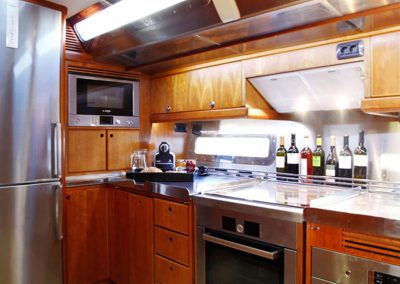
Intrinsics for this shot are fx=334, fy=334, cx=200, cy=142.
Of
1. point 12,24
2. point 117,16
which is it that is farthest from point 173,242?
point 12,24

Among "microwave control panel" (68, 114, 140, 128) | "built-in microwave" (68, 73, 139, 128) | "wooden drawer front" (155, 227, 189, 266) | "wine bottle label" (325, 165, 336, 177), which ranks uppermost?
"built-in microwave" (68, 73, 139, 128)

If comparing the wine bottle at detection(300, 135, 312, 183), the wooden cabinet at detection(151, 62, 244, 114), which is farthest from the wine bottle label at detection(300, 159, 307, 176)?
the wooden cabinet at detection(151, 62, 244, 114)

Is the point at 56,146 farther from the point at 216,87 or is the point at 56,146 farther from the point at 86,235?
the point at 216,87

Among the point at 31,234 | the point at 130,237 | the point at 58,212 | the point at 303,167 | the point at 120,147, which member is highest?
the point at 120,147

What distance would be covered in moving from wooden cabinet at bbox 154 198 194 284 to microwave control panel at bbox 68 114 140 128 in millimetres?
880

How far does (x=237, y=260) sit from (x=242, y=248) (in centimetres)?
12

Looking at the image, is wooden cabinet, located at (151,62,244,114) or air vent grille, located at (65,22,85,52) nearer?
wooden cabinet, located at (151,62,244,114)

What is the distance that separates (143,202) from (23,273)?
0.83 metres

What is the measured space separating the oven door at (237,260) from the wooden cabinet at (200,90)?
35.3 inches

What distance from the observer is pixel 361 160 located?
1.90 meters

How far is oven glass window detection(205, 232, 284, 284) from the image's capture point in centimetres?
155

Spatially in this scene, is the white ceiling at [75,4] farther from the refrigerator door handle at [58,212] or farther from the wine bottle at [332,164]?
the wine bottle at [332,164]

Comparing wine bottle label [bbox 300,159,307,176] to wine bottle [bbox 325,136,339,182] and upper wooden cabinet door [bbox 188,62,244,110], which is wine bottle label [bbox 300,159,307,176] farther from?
upper wooden cabinet door [bbox 188,62,244,110]

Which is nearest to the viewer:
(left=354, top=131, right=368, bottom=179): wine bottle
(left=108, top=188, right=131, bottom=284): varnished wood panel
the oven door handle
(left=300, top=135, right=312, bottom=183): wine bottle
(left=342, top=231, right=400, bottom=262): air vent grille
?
(left=342, top=231, right=400, bottom=262): air vent grille
